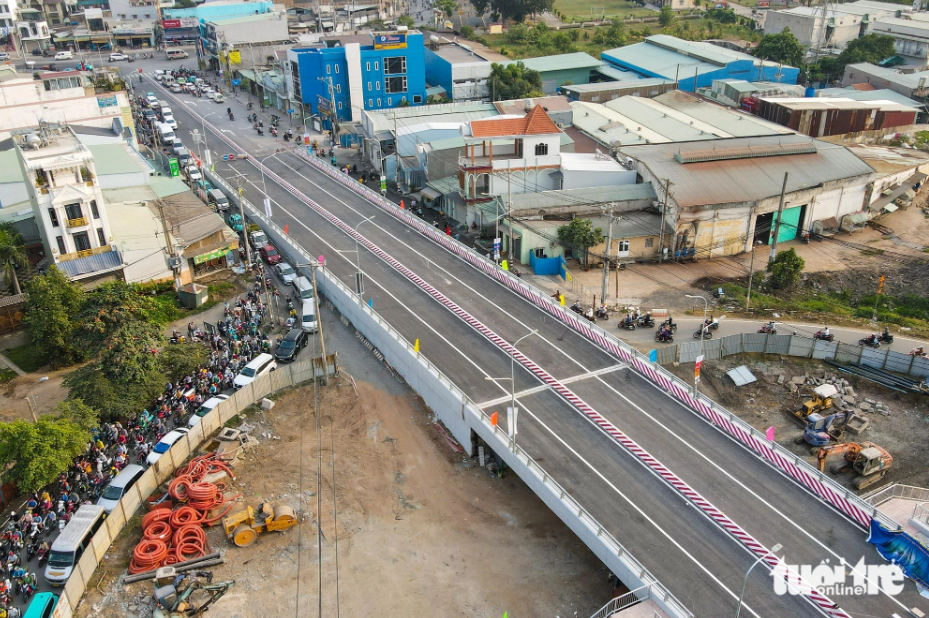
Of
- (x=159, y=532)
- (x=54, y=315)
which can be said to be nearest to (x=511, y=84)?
(x=54, y=315)

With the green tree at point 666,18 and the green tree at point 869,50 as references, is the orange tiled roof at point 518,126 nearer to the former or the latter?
the green tree at point 869,50

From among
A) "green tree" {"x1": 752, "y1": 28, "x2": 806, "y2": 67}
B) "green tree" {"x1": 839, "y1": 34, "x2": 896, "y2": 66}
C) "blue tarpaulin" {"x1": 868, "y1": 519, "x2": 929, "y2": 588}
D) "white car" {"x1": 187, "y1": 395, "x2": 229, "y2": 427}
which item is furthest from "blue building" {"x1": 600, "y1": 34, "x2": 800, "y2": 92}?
"blue tarpaulin" {"x1": 868, "y1": 519, "x2": 929, "y2": 588}

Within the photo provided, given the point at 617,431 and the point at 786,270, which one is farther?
the point at 786,270

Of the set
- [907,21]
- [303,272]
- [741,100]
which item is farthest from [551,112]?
[907,21]

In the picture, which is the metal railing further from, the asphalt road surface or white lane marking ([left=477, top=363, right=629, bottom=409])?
white lane marking ([left=477, top=363, right=629, bottom=409])

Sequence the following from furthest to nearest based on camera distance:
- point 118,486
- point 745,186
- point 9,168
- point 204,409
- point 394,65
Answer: point 394,65
point 9,168
point 745,186
point 204,409
point 118,486

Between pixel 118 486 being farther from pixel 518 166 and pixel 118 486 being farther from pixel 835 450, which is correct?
pixel 518 166

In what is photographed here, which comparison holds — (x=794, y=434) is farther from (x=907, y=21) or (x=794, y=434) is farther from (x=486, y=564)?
(x=907, y=21)
